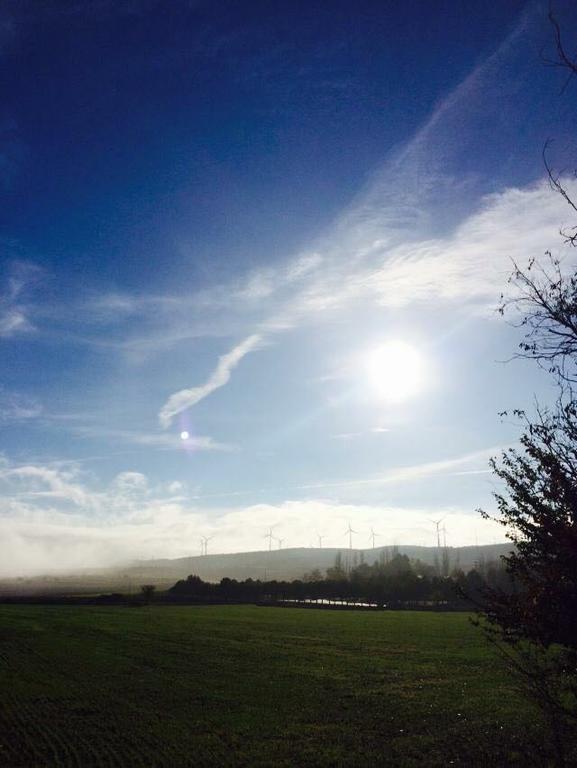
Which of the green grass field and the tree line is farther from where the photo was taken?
the tree line

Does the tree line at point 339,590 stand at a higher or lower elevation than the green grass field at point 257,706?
lower

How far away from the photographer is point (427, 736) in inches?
979

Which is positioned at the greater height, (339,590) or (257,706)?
(257,706)

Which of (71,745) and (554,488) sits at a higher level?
(554,488)

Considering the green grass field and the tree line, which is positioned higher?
the green grass field

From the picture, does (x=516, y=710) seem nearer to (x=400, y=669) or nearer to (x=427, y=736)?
(x=427, y=736)

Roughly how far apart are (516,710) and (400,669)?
15.2 m

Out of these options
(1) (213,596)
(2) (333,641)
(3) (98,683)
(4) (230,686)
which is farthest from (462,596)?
(1) (213,596)

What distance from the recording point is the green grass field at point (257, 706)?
22.5 meters

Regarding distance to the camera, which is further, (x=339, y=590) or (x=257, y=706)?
(x=339, y=590)

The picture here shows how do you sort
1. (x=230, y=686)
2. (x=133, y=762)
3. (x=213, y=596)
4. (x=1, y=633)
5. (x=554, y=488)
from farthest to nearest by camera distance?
(x=213, y=596) → (x=1, y=633) → (x=230, y=686) → (x=133, y=762) → (x=554, y=488)

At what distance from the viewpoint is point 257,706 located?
30031mm

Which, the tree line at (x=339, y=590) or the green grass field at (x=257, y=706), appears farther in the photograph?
the tree line at (x=339, y=590)

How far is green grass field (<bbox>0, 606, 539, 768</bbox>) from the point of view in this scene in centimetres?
2245
